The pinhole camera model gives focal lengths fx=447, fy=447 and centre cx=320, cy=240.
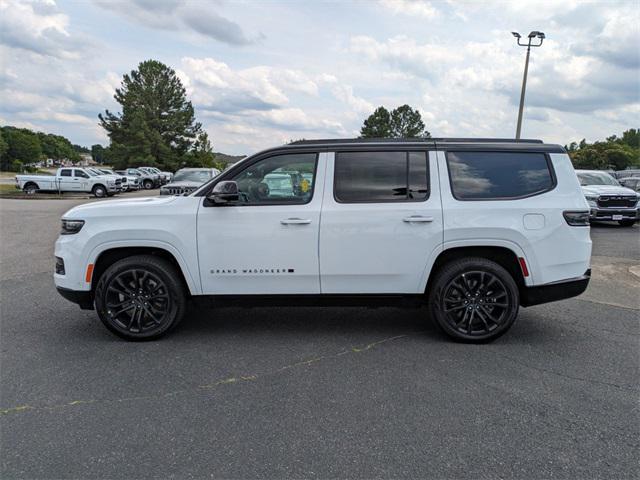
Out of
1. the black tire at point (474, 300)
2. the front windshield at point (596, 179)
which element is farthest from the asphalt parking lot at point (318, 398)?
the front windshield at point (596, 179)

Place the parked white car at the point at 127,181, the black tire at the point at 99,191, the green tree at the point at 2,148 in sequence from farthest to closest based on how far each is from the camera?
the green tree at the point at 2,148 < the parked white car at the point at 127,181 < the black tire at the point at 99,191

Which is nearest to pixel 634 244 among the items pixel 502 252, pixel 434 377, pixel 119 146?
pixel 502 252


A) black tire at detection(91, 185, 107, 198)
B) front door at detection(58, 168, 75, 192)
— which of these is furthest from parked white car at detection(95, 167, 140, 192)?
front door at detection(58, 168, 75, 192)

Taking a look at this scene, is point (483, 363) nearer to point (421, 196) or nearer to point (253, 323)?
point (421, 196)

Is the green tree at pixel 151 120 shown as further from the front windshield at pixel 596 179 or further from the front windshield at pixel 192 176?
the front windshield at pixel 596 179

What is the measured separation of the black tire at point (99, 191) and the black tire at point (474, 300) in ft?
88.6

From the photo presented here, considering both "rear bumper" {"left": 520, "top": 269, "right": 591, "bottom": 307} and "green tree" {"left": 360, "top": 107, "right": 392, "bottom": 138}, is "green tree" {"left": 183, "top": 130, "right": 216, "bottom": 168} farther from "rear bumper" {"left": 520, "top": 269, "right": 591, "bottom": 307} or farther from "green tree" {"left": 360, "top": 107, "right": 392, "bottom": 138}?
"rear bumper" {"left": 520, "top": 269, "right": 591, "bottom": 307}

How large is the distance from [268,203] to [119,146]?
2329 inches

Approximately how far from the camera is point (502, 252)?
441 centimetres

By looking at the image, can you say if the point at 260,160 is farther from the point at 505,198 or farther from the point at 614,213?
the point at 614,213

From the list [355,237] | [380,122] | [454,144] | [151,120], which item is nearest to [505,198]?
[454,144]

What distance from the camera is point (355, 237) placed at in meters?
4.25

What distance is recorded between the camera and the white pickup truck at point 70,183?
88.5 feet

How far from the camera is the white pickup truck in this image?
2697 cm
